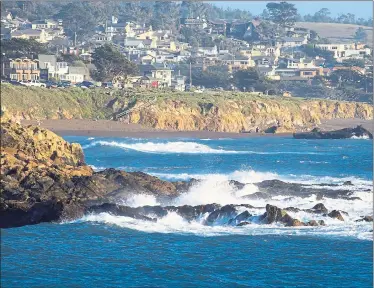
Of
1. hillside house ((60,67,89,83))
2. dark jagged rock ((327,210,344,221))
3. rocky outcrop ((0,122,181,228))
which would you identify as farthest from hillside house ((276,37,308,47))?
dark jagged rock ((327,210,344,221))

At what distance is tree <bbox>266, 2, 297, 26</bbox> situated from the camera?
14688cm

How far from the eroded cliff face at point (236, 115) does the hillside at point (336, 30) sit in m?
77.1

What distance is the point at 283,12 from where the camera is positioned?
14712cm

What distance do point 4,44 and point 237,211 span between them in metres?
48.9

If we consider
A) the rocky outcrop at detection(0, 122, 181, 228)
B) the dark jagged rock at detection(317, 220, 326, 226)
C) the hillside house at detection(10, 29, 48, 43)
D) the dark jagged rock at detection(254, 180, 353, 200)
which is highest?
the hillside house at detection(10, 29, 48, 43)

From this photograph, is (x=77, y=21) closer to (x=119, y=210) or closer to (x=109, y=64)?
(x=109, y=64)

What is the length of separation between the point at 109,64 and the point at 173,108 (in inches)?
400

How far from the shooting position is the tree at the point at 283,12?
14688cm

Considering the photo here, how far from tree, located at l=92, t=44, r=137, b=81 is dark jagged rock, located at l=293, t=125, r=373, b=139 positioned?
15.6m

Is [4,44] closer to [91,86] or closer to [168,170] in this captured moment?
[91,86]

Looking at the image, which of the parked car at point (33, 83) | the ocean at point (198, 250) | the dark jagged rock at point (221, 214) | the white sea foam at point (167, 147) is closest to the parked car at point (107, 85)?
the parked car at point (33, 83)

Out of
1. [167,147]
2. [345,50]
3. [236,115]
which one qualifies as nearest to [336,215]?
[167,147]

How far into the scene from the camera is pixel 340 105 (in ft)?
281

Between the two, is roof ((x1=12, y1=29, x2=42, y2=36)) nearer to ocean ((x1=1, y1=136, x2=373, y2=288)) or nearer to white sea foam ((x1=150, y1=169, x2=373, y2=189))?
white sea foam ((x1=150, y1=169, x2=373, y2=189))
